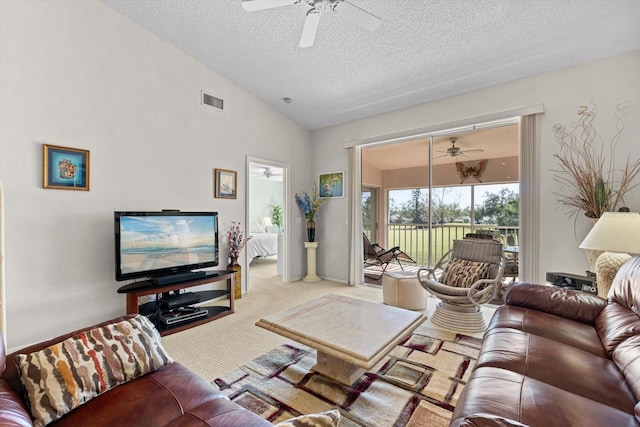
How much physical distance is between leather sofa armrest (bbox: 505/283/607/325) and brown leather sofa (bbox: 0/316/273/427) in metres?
2.09

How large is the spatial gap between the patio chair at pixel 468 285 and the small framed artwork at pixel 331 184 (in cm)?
218

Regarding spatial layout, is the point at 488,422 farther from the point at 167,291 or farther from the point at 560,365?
the point at 167,291

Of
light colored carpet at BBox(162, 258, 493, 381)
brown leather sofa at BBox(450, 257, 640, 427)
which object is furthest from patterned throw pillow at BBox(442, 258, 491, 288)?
brown leather sofa at BBox(450, 257, 640, 427)

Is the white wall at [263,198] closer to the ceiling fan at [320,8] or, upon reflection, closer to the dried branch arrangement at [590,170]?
the ceiling fan at [320,8]

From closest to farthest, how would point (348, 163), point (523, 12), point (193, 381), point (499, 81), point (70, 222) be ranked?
point (193, 381) < point (523, 12) < point (70, 222) < point (499, 81) < point (348, 163)

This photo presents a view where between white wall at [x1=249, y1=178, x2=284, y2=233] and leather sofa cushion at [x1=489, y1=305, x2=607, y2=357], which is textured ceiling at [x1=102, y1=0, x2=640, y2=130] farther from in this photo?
white wall at [x1=249, y1=178, x2=284, y2=233]

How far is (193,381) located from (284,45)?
3.24 metres

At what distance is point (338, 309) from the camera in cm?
236

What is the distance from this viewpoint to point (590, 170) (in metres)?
2.90

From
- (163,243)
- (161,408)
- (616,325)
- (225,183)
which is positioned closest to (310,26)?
(225,183)

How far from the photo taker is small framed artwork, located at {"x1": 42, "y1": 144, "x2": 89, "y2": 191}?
2576mm

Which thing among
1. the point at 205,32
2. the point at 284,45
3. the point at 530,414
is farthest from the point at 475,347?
the point at 205,32

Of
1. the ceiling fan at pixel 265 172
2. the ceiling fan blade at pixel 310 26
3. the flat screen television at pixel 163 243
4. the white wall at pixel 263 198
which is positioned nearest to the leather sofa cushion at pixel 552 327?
the ceiling fan blade at pixel 310 26

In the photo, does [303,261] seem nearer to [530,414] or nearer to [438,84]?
[438,84]
